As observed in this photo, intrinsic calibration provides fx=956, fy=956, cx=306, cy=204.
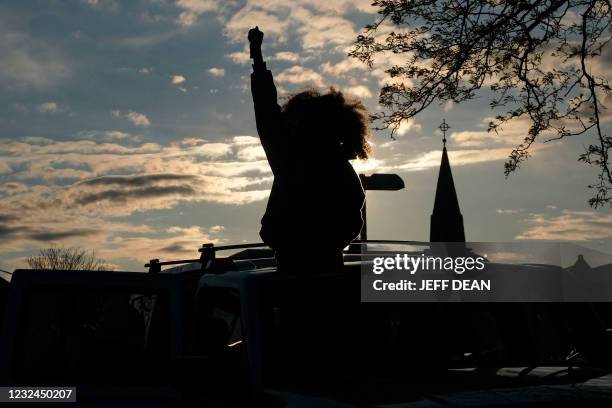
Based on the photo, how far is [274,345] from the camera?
4.68 metres

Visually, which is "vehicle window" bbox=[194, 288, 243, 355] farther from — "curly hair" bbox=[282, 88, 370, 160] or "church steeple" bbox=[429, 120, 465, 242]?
"church steeple" bbox=[429, 120, 465, 242]

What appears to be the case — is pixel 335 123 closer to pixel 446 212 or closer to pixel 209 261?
pixel 209 261

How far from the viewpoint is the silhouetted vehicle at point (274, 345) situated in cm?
416

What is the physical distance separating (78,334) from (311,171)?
1860 mm

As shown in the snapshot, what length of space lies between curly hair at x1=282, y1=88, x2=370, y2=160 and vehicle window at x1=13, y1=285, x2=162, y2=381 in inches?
67.5

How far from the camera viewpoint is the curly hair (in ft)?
21.8

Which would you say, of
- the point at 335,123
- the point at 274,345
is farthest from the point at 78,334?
the point at 335,123

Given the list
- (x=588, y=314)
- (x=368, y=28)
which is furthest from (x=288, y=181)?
(x=368, y=28)

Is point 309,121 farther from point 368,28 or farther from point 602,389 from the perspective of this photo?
point 368,28

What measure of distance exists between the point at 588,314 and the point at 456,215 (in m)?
109

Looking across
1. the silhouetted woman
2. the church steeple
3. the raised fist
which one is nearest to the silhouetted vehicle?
the silhouetted woman

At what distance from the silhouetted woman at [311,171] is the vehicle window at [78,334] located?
3.49 ft

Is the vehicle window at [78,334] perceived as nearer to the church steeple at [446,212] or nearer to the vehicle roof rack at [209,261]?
the vehicle roof rack at [209,261]

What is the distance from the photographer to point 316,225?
6.22 meters
